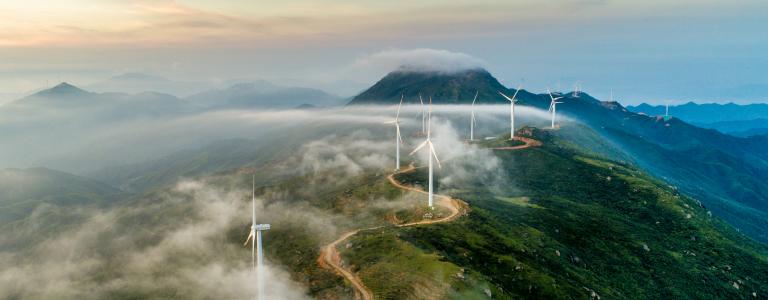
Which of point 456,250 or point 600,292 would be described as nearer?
point 456,250

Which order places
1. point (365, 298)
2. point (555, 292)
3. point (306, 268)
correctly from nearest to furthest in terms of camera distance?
point (365, 298)
point (555, 292)
point (306, 268)

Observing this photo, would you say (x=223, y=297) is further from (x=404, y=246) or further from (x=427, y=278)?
(x=427, y=278)

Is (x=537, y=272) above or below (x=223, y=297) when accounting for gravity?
above

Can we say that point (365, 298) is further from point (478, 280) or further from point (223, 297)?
point (223, 297)

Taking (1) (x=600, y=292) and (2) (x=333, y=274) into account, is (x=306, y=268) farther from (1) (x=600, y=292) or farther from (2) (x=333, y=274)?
(1) (x=600, y=292)

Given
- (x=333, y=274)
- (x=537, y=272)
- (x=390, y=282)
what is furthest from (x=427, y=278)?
(x=537, y=272)

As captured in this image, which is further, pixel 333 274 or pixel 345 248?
pixel 345 248

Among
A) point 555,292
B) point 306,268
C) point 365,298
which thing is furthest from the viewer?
point 306,268

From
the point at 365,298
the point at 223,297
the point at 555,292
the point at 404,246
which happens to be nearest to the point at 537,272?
the point at 555,292

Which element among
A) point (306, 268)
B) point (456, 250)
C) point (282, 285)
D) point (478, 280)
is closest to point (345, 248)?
point (306, 268)
